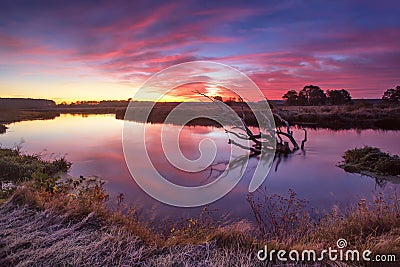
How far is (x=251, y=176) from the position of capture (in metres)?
11.4

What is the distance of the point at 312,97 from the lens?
5841 cm

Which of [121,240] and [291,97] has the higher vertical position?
[291,97]

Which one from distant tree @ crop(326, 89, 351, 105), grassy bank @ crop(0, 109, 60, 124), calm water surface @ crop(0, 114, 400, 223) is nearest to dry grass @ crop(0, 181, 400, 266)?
calm water surface @ crop(0, 114, 400, 223)

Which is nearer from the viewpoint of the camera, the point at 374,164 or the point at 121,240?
the point at 121,240

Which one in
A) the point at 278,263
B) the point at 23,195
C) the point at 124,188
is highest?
the point at 23,195

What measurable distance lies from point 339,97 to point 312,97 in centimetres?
548

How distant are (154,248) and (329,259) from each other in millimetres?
2031

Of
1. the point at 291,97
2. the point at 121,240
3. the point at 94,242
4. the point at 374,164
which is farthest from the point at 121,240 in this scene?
the point at 291,97

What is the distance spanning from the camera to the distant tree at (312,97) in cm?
5822

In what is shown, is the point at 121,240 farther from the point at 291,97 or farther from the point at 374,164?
the point at 291,97

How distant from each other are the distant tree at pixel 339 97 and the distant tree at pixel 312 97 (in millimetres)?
1576


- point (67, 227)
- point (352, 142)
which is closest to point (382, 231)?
point (67, 227)

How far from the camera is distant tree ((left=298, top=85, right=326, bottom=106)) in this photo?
58216 mm

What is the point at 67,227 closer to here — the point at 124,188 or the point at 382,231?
the point at 382,231
